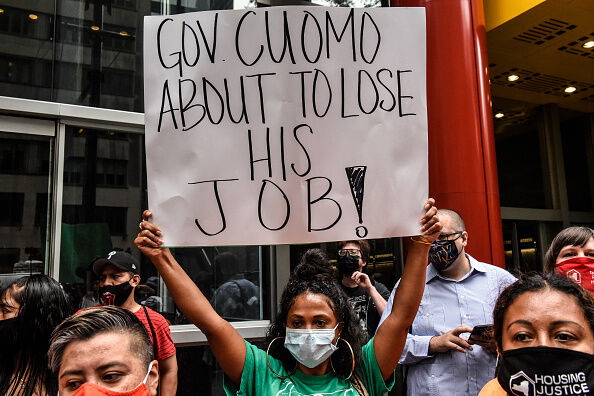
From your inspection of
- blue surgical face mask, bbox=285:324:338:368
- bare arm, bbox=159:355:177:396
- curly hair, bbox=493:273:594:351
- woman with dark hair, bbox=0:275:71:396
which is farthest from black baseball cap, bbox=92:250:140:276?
curly hair, bbox=493:273:594:351

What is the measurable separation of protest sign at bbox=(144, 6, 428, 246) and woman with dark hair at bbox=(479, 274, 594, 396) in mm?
587

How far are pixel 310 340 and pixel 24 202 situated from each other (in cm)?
345

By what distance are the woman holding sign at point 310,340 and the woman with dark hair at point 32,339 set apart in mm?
858

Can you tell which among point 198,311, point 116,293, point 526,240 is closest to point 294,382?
point 198,311

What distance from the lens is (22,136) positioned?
15.3 feet

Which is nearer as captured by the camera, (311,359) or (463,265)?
(311,359)

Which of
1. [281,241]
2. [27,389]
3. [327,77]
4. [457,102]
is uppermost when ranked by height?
[457,102]

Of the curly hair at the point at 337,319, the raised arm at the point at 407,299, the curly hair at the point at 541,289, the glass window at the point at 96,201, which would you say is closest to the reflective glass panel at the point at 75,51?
the glass window at the point at 96,201

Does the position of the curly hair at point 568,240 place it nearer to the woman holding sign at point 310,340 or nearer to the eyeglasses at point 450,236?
the eyeglasses at point 450,236

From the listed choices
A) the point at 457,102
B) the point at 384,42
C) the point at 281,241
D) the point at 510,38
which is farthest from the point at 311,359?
the point at 510,38

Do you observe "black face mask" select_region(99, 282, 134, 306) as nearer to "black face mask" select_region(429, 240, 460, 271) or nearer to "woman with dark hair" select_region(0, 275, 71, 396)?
"woman with dark hair" select_region(0, 275, 71, 396)

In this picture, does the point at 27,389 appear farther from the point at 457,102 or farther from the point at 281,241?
the point at 457,102

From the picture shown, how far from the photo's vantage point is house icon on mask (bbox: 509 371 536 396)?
66.1 inches

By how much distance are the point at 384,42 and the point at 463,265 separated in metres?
1.46
